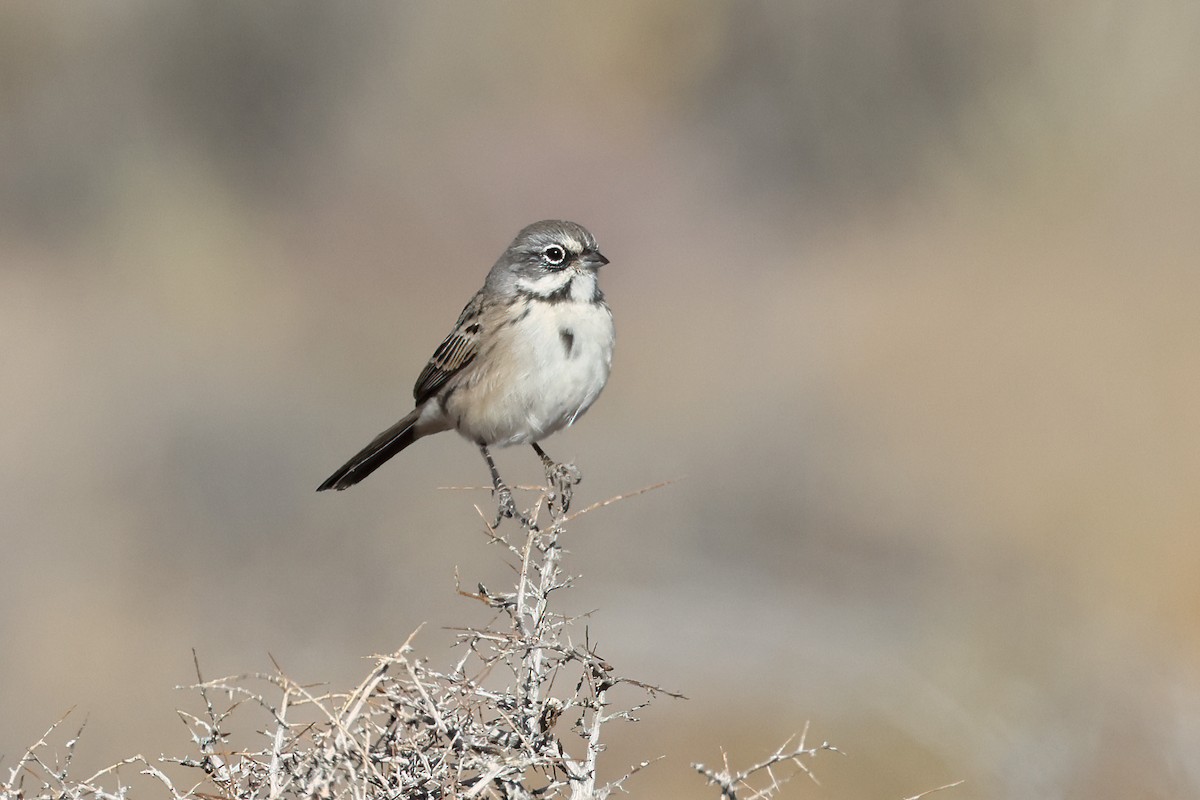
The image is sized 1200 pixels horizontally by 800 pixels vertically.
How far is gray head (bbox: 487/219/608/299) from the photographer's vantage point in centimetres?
678

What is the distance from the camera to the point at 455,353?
709 centimetres

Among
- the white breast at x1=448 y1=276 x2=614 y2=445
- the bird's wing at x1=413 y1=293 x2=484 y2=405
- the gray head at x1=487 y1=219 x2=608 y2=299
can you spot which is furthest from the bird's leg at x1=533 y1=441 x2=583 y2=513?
the bird's wing at x1=413 y1=293 x2=484 y2=405

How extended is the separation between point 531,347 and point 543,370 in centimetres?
13

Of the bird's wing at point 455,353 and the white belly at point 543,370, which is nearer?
the white belly at point 543,370

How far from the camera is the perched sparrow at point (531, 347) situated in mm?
6594

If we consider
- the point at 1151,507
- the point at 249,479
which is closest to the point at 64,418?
the point at 249,479

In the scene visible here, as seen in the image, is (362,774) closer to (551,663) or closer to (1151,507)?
(551,663)

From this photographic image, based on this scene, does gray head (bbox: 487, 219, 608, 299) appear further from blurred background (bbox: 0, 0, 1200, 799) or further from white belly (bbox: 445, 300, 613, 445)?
blurred background (bbox: 0, 0, 1200, 799)

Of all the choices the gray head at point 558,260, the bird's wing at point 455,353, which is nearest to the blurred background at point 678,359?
the bird's wing at point 455,353

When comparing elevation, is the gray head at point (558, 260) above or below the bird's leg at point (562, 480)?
above

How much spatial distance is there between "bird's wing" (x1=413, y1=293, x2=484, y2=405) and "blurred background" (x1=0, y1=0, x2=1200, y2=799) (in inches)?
110

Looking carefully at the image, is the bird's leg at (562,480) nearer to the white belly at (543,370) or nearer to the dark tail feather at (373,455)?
the white belly at (543,370)

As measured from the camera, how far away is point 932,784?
8914 mm

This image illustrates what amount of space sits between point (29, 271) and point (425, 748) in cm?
1914
